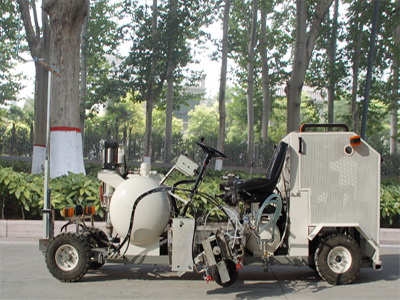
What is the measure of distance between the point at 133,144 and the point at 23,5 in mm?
11121

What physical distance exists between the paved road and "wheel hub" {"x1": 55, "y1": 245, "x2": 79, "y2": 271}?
8.6 inches

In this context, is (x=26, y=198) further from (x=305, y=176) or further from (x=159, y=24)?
(x=159, y=24)

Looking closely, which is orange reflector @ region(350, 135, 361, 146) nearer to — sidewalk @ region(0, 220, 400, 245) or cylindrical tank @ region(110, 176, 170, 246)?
cylindrical tank @ region(110, 176, 170, 246)

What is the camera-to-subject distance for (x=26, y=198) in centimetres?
970

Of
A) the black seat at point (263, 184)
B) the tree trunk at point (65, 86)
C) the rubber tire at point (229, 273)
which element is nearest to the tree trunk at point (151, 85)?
the tree trunk at point (65, 86)

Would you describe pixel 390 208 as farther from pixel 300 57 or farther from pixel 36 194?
pixel 300 57

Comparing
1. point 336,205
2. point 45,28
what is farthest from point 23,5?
point 336,205

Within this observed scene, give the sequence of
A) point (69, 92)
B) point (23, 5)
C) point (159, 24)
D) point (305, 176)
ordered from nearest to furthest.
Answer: point (305, 176) < point (69, 92) < point (23, 5) < point (159, 24)

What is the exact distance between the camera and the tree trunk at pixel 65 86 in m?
12.3

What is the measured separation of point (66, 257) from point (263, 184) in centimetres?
263

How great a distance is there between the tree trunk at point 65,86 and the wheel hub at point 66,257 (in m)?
6.03

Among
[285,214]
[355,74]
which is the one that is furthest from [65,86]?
[355,74]

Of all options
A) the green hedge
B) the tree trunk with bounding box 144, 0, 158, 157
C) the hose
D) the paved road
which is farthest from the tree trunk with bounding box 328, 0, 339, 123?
the hose

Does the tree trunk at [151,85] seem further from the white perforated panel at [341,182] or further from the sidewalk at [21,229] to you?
the white perforated panel at [341,182]
